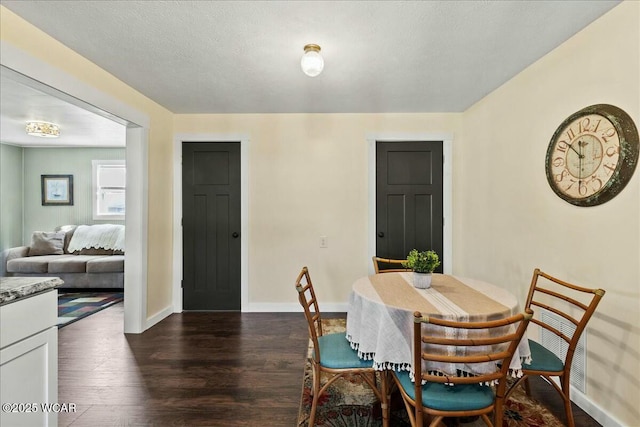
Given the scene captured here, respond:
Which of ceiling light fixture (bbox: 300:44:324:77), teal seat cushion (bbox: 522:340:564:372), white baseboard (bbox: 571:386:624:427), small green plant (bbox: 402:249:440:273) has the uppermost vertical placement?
ceiling light fixture (bbox: 300:44:324:77)

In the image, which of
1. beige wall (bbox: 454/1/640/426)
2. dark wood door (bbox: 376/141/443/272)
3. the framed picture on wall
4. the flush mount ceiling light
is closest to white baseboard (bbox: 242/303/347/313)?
dark wood door (bbox: 376/141/443/272)

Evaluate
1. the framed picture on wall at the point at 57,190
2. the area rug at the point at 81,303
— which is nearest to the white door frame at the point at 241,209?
the area rug at the point at 81,303

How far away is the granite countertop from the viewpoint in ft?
3.54

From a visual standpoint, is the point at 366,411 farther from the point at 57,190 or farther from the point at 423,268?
the point at 57,190

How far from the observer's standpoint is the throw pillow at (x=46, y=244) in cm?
505

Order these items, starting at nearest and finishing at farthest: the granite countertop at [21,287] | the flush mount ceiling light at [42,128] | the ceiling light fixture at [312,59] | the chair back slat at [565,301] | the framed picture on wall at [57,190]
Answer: the granite countertop at [21,287] → the chair back slat at [565,301] → the ceiling light fixture at [312,59] → the flush mount ceiling light at [42,128] → the framed picture on wall at [57,190]

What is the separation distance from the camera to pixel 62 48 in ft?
7.14

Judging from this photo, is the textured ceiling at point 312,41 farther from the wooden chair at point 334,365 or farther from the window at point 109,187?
the window at point 109,187

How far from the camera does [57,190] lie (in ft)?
18.6

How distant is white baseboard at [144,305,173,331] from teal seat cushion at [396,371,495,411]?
2910mm

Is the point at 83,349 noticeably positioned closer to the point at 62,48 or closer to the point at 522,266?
the point at 62,48

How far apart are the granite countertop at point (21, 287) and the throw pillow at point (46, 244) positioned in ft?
16.5

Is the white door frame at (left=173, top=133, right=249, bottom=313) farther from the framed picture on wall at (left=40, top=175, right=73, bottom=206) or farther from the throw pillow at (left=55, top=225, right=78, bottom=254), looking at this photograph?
the framed picture on wall at (left=40, top=175, right=73, bottom=206)

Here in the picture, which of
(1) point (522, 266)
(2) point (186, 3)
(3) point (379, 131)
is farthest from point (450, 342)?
(3) point (379, 131)
